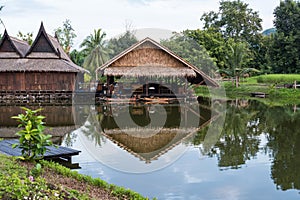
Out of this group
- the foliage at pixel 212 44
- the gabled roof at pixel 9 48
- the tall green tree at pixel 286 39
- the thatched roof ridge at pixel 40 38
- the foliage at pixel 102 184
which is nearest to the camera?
the foliage at pixel 102 184

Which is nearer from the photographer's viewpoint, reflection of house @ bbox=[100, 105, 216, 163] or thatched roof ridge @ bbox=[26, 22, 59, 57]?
reflection of house @ bbox=[100, 105, 216, 163]

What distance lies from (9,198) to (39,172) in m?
1.05

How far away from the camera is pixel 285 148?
779 cm

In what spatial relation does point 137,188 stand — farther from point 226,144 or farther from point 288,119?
point 288,119

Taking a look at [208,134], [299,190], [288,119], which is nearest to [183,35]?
[288,119]

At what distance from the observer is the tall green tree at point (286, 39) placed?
2830cm

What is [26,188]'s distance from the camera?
12.4 ft

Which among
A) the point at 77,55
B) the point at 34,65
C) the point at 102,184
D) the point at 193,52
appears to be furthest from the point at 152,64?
the point at 77,55

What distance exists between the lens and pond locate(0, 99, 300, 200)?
532cm

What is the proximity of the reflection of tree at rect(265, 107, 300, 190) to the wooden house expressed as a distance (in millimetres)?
13633

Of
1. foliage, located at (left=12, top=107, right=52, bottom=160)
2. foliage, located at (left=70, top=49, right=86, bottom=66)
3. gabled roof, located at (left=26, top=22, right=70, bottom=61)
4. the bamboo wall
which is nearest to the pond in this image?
foliage, located at (left=12, top=107, right=52, bottom=160)

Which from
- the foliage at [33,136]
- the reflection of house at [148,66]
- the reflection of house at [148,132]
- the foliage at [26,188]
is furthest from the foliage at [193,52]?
the foliage at [26,188]

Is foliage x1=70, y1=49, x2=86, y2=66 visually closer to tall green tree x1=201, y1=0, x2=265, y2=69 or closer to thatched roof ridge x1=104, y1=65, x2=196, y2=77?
tall green tree x1=201, y1=0, x2=265, y2=69

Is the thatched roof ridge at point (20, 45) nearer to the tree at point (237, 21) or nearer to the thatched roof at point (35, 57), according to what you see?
the thatched roof at point (35, 57)
